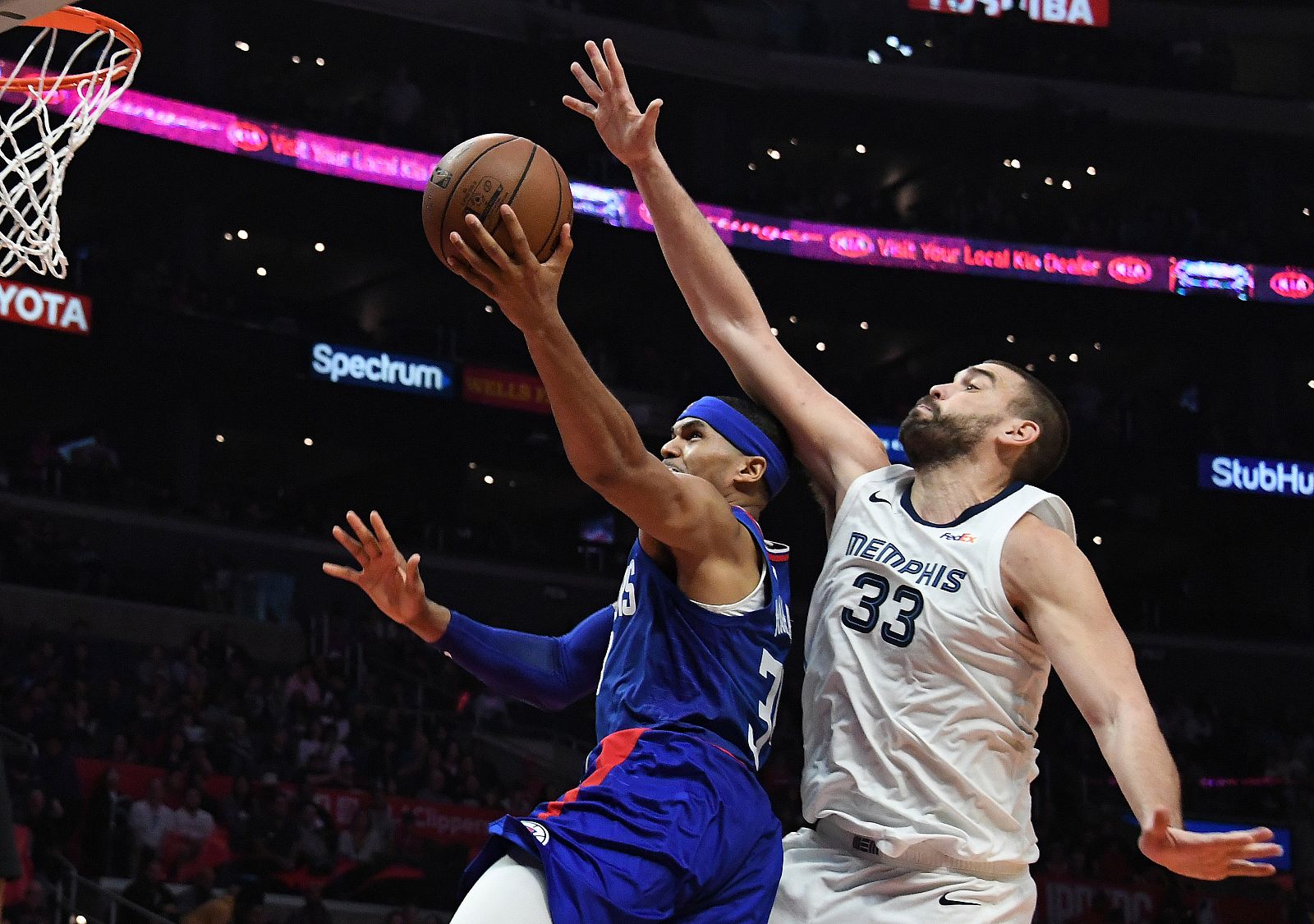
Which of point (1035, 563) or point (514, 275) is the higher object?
point (514, 275)

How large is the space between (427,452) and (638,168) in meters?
21.2

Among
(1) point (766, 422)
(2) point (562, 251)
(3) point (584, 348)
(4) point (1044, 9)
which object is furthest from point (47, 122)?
(4) point (1044, 9)

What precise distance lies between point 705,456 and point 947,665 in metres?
0.85

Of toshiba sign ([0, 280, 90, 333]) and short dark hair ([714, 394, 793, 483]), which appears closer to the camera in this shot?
short dark hair ([714, 394, 793, 483])

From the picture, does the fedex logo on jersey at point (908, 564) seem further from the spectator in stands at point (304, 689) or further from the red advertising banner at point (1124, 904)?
the red advertising banner at point (1124, 904)

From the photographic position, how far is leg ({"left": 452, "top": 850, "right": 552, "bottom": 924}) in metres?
3.31


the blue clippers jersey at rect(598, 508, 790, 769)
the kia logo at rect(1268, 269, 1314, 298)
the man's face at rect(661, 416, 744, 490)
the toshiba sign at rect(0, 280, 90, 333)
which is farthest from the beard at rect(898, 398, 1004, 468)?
the kia logo at rect(1268, 269, 1314, 298)

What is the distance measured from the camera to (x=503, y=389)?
24.2 meters

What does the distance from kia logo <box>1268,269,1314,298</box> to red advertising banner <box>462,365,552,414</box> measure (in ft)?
40.0

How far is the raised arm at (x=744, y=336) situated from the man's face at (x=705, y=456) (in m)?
0.27

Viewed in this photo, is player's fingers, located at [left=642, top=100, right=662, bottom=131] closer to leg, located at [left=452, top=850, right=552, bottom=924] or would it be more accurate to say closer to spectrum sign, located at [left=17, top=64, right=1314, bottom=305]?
leg, located at [left=452, top=850, right=552, bottom=924]

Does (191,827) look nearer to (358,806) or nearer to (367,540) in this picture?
(358,806)

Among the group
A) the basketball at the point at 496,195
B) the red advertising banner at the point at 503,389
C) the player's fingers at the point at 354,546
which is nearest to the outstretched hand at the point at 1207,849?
the basketball at the point at 496,195

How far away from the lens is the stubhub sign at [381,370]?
22.6 metres
